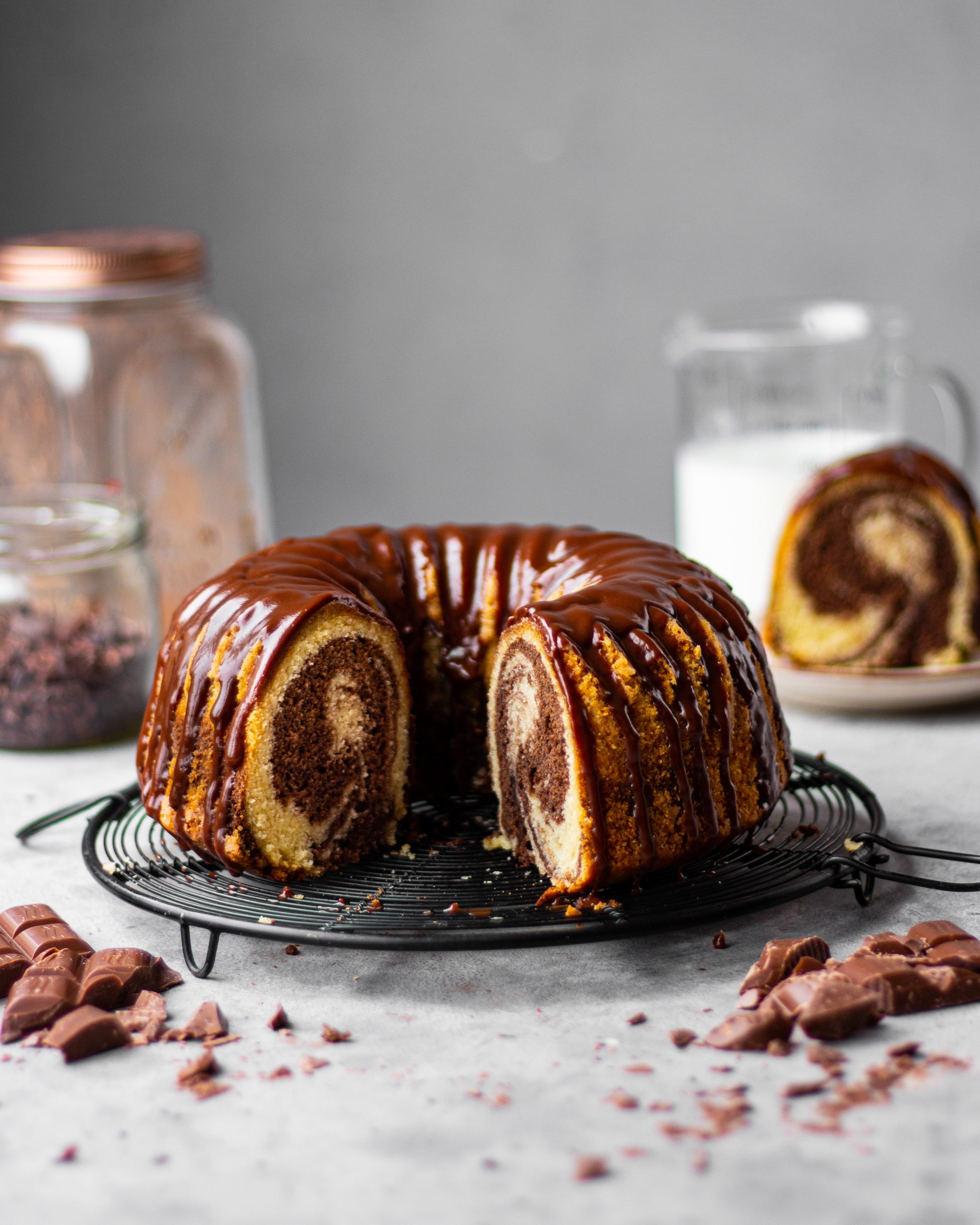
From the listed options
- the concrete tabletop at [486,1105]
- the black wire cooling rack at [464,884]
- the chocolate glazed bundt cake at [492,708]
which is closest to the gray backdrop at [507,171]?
the chocolate glazed bundt cake at [492,708]

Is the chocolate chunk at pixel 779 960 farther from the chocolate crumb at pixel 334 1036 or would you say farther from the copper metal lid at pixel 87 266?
the copper metal lid at pixel 87 266

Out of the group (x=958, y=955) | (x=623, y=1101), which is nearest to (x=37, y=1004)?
(x=623, y=1101)

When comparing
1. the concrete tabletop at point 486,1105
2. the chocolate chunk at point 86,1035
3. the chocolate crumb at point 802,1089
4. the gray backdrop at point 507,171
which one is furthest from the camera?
the gray backdrop at point 507,171

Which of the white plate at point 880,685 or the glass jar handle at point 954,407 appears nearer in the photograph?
the white plate at point 880,685

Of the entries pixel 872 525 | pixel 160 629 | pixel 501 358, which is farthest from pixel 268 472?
pixel 872 525

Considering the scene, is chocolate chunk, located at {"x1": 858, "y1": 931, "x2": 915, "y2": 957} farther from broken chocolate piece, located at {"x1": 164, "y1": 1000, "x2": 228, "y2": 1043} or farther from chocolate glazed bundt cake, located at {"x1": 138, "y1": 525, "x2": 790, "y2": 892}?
broken chocolate piece, located at {"x1": 164, "y1": 1000, "x2": 228, "y2": 1043}

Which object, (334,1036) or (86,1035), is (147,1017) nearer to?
(86,1035)
